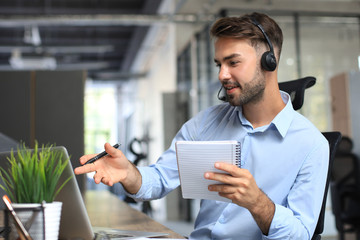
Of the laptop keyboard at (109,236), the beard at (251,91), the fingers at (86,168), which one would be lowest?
the laptop keyboard at (109,236)

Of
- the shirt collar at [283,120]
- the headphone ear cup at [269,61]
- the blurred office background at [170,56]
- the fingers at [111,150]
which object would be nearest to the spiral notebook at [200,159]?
the fingers at [111,150]

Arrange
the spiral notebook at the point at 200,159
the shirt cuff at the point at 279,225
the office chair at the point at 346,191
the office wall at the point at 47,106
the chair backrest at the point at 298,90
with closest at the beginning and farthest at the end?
1. the spiral notebook at the point at 200,159
2. the shirt cuff at the point at 279,225
3. the chair backrest at the point at 298,90
4. the office chair at the point at 346,191
5. the office wall at the point at 47,106

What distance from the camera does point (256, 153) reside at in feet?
5.16

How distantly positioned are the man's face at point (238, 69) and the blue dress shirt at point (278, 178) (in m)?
0.09

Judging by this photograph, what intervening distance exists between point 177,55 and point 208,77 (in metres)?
1.87

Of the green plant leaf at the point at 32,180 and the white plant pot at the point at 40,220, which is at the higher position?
the green plant leaf at the point at 32,180

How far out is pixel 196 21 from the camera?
731 cm

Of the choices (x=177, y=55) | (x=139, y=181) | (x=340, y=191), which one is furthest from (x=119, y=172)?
(x=177, y=55)

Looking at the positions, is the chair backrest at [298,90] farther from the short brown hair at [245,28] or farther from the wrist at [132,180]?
the wrist at [132,180]

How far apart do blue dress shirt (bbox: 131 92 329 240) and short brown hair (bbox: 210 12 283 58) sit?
0.77 feet

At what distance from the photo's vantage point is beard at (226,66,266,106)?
5.32ft

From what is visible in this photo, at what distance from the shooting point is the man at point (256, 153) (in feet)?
4.70

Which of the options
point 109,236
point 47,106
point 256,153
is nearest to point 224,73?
point 256,153

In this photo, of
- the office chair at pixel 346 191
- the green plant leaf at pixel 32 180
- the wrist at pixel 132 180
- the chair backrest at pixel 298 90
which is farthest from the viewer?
the office chair at pixel 346 191
